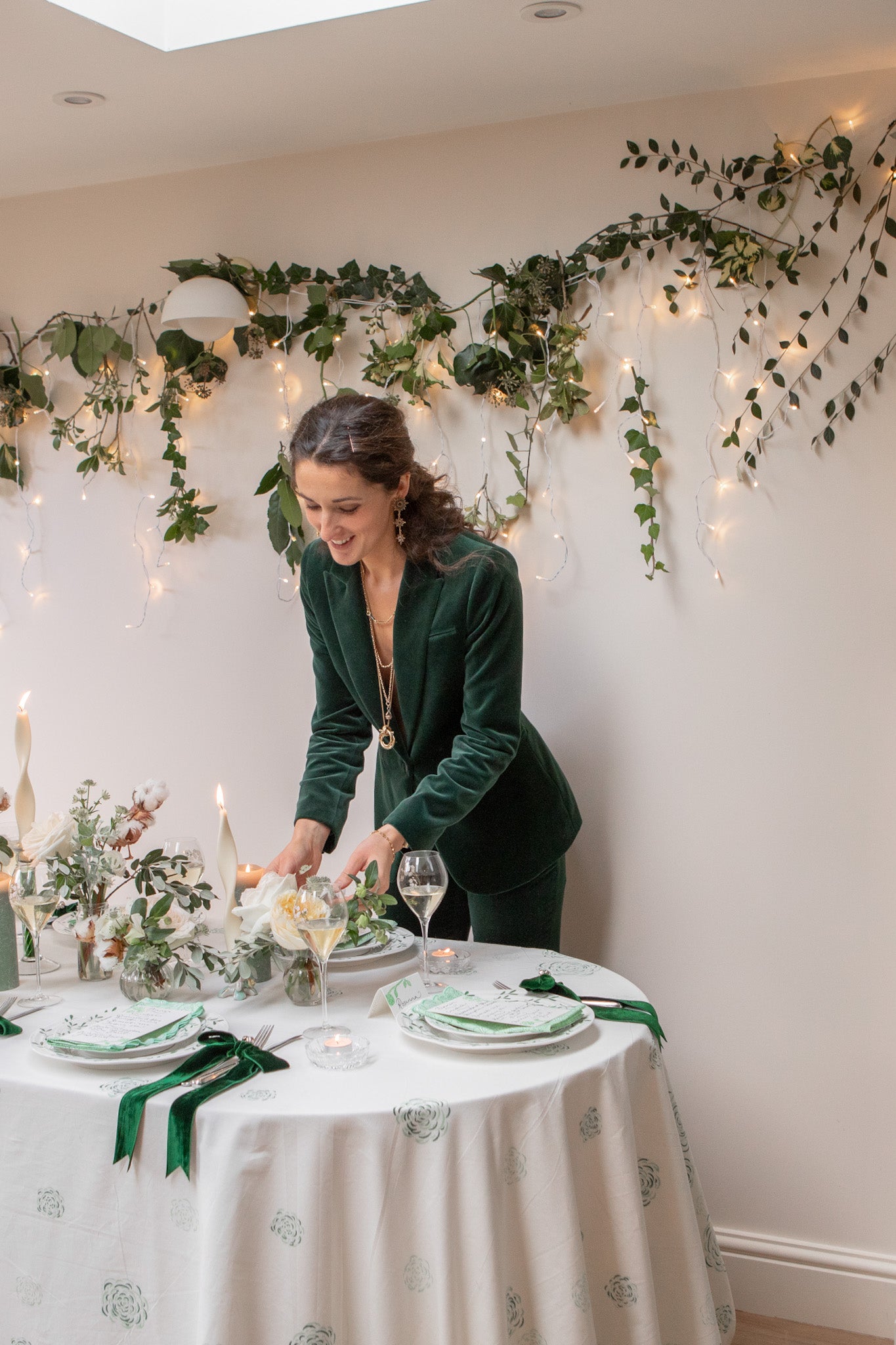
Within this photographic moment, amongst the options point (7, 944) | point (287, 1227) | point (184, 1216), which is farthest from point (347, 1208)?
point (7, 944)

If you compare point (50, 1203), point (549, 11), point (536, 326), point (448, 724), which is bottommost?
point (50, 1203)

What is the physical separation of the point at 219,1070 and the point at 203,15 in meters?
1.96

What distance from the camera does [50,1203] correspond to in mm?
1389

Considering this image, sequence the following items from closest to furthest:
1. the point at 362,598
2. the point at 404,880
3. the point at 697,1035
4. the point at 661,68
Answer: the point at 404,880
the point at 362,598
the point at 661,68
the point at 697,1035

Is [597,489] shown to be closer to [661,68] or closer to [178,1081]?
[661,68]

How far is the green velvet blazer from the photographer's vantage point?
1994 millimetres

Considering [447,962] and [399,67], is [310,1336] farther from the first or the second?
[399,67]

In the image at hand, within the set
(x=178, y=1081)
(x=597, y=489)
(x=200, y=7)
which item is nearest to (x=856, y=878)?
(x=597, y=489)

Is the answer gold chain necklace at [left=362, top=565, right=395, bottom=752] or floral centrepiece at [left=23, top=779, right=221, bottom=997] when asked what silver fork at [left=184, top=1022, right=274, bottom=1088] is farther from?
gold chain necklace at [left=362, top=565, right=395, bottom=752]

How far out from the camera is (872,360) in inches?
90.7

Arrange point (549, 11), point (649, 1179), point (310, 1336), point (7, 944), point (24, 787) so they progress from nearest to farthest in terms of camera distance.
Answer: point (310, 1336), point (649, 1179), point (7, 944), point (24, 787), point (549, 11)

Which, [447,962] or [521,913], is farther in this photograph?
[521,913]

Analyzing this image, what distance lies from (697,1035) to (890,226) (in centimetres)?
174

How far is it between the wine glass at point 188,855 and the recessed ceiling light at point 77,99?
5.52 feet
